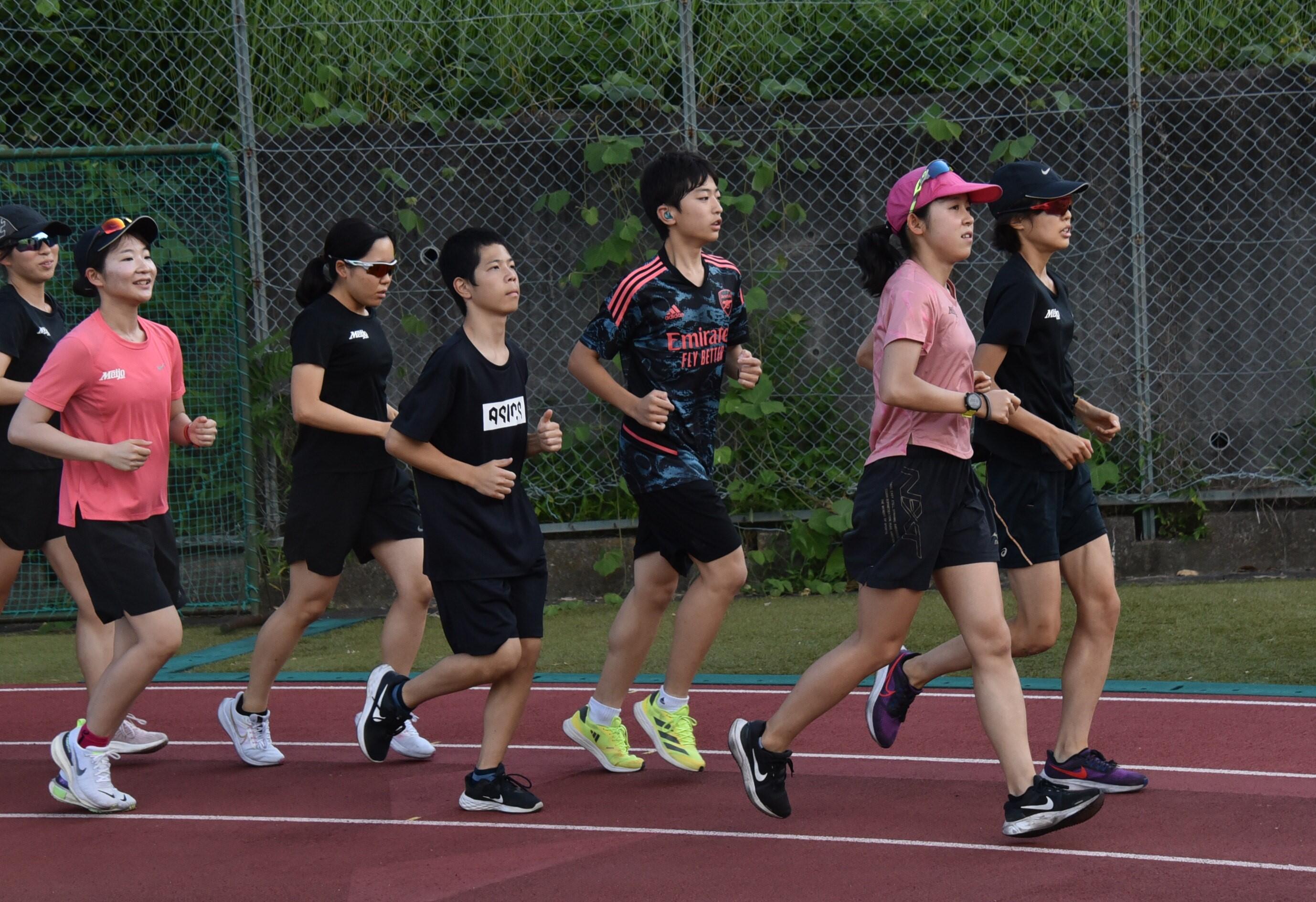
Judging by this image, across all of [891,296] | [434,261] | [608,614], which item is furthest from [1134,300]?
[891,296]

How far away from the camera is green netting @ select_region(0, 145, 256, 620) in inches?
374

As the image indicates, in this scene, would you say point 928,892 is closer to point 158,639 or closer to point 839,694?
point 839,694

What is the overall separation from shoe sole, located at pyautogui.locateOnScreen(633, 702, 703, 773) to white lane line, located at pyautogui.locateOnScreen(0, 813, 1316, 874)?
62 cm

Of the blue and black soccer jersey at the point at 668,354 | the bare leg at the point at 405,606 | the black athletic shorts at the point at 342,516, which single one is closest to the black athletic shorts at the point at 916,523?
the blue and black soccer jersey at the point at 668,354

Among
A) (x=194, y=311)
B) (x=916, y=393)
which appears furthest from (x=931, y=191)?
(x=194, y=311)

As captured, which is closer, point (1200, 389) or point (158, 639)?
point (158, 639)

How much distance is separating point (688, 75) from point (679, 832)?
5.73 m

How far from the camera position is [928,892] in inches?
152

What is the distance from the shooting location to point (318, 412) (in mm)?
5551

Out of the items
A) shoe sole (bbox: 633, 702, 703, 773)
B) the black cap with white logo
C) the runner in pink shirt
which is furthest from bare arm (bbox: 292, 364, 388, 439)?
the black cap with white logo

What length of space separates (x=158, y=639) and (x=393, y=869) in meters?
1.32

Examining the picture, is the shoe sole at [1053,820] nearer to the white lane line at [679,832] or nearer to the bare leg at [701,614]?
the white lane line at [679,832]

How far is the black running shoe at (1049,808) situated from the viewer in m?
4.07

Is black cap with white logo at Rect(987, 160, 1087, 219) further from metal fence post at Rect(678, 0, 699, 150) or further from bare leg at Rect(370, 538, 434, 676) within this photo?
metal fence post at Rect(678, 0, 699, 150)
